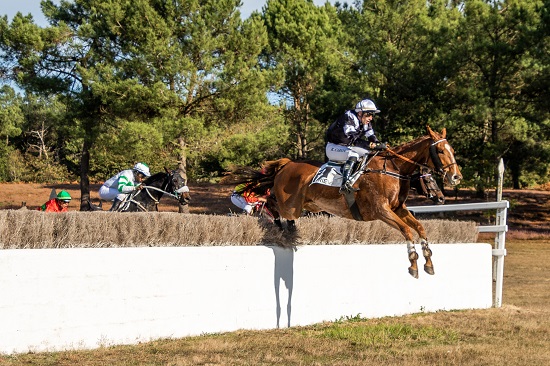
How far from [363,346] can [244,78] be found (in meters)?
26.4

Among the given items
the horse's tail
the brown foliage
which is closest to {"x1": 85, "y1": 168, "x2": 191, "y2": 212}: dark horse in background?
the horse's tail

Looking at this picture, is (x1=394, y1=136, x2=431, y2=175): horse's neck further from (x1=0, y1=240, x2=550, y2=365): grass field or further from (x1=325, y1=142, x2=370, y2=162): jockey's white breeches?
(x1=0, y1=240, x2=550, y2=365): grass field

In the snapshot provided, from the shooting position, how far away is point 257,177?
1277cm

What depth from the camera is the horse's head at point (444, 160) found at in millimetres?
10398

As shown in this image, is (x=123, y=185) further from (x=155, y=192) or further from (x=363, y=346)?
(x=363, y=346)

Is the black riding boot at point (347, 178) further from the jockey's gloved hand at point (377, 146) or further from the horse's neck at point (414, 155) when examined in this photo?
the horse's neck at point (414, 155)

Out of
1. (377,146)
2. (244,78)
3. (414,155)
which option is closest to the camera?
(414,155)

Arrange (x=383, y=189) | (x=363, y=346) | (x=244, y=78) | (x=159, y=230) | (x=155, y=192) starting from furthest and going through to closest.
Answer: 1. (x=244, y=78)
2. (x=155, y=192)
3. (x=383, y=189)
4. (x=159, y=230)
5. (x=363, y=346)

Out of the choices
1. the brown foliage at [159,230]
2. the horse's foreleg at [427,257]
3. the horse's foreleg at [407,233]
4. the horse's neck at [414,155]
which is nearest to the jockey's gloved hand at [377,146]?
the horse's neck at [414,155]

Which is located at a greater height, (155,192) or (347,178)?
(347,178)

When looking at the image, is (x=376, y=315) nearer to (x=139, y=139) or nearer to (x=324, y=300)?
(x=324, y=300)

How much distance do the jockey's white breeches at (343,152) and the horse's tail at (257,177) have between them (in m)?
1.16

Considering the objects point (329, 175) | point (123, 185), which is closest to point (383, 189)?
point (329, 175)

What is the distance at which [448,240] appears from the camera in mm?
14172
